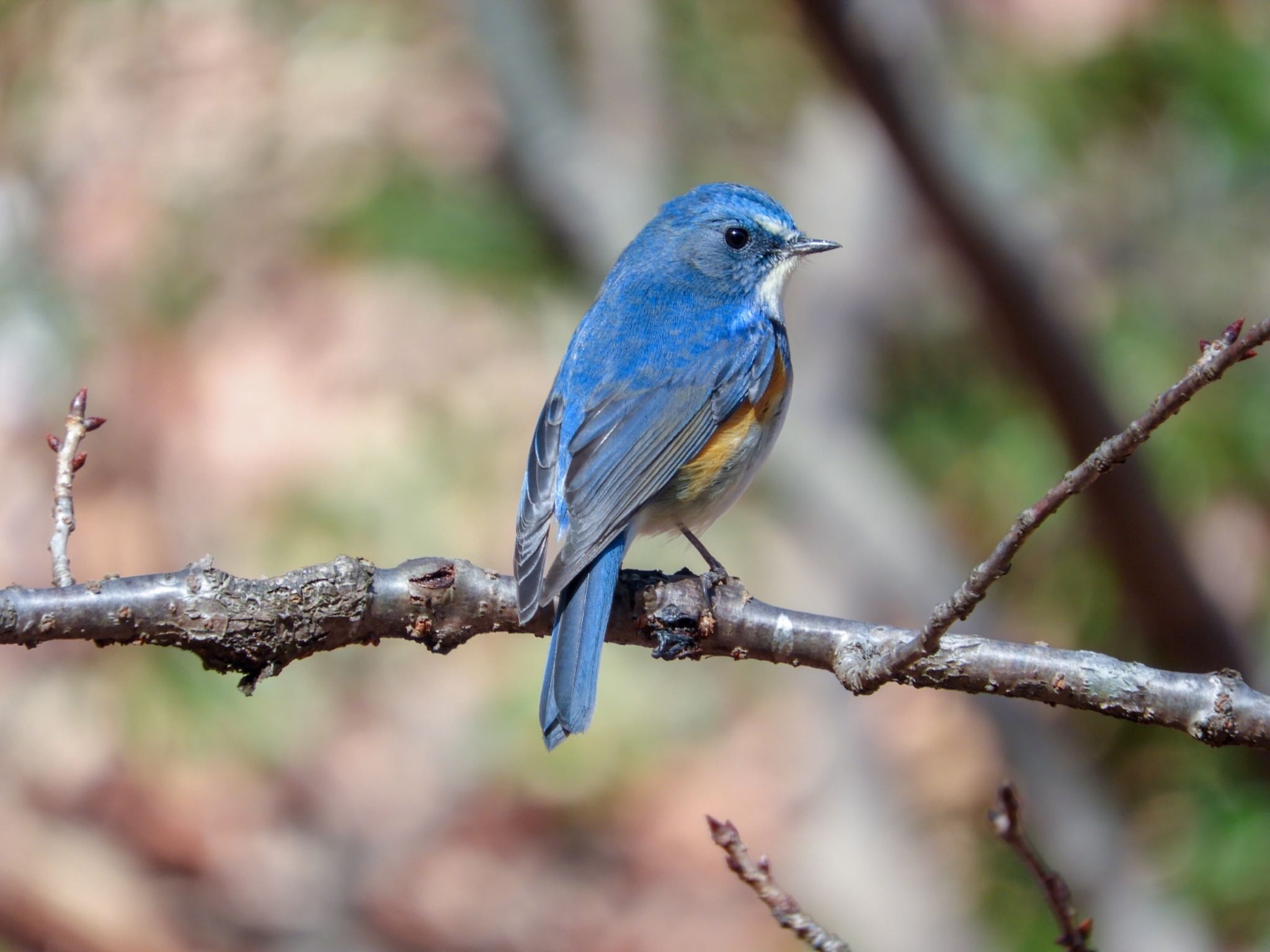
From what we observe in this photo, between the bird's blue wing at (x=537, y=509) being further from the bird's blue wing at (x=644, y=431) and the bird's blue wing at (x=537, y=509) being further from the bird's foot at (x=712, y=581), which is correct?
the bird's foot at (x=712, y=581)

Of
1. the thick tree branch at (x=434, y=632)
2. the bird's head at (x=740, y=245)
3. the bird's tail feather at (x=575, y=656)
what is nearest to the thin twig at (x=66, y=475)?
the thick tree branch at (x=434, y=632)

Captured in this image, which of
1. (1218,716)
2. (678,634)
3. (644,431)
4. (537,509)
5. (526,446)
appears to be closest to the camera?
(1218,716)

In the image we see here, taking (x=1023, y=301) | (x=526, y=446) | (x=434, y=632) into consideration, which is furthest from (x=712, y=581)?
(x=526, y=446)

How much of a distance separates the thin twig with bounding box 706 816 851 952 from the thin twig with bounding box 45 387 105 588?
46.5 inches

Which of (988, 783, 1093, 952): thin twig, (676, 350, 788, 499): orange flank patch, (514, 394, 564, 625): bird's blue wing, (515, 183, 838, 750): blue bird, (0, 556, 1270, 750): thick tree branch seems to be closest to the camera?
(988, 783, 1093, 952): thin twig

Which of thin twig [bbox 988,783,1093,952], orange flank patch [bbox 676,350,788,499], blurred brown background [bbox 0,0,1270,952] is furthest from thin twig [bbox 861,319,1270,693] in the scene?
blurred brown background [bbox 0,0,1270,952]

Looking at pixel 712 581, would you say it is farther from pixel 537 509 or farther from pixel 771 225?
pixel 771 225

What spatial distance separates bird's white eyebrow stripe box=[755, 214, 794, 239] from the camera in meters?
3.71

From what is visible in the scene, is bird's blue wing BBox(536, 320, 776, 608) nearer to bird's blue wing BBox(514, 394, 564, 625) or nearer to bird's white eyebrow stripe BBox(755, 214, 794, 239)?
bird's blue wing BBox(514, 394, 564, 625)

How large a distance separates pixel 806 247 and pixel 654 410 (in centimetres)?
82

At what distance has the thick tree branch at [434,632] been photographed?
2.13 metres

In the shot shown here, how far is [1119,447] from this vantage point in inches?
66.0

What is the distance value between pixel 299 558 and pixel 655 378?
2496 mm

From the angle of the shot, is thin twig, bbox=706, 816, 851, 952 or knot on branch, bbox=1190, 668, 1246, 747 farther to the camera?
knot on branch, bbox=1190, 668, 1246, 747
